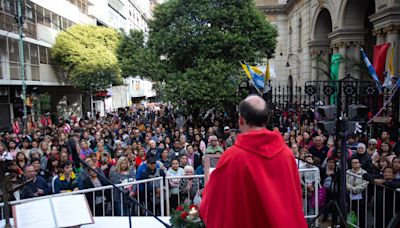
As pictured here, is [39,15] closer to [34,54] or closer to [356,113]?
[34,54]

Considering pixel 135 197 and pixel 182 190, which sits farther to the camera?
pixel 182 190

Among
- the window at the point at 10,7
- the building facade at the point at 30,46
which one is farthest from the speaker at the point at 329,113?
the window at the point at 10,7

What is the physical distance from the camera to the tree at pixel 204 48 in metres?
15.8

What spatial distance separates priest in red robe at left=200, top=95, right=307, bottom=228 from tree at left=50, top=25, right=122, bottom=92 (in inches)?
998

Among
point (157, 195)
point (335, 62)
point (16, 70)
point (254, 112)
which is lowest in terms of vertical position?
point (157, 195)

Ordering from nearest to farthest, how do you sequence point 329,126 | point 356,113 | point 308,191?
1. point 356,113
2. point 329,126
3. point 308,191

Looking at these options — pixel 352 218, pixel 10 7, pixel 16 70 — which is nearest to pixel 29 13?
pixel 10 7

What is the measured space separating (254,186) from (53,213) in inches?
100

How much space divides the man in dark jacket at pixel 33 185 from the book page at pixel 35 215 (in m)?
2.79

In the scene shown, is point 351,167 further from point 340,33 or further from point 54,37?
point 54,37

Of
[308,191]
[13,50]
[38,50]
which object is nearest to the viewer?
[308,191]

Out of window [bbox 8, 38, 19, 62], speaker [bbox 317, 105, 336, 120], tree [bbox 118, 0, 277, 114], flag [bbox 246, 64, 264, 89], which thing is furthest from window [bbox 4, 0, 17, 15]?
speaker [bbox 317, 105, 336, 120]

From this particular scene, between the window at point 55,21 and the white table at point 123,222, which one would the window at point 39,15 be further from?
the white table at point 123,222

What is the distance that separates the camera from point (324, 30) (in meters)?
25.1
